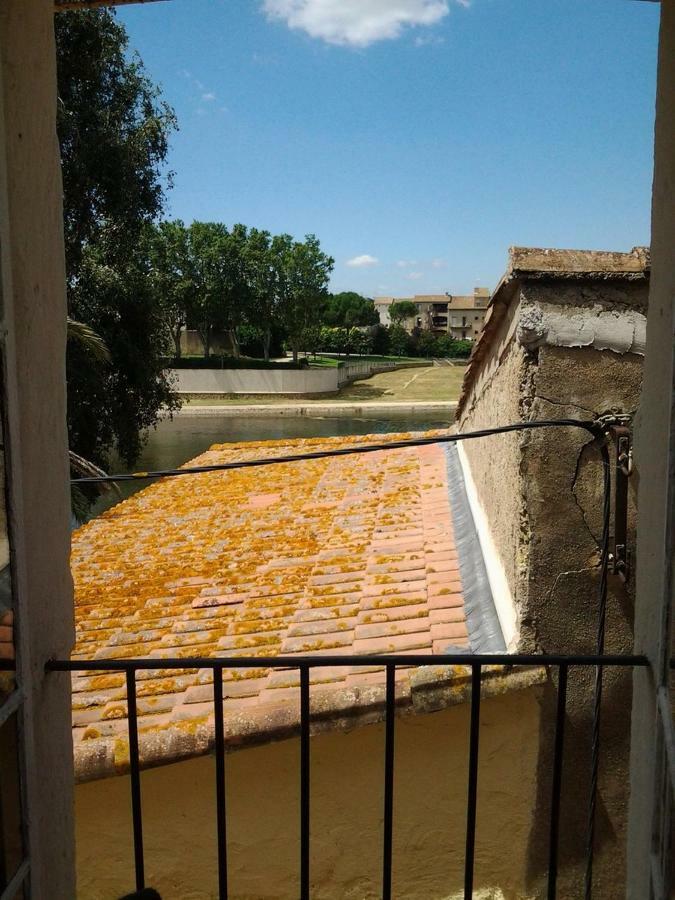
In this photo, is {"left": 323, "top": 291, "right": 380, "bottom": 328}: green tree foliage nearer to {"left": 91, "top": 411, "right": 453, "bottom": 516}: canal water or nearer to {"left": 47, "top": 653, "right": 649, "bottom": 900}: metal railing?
{"left": 91, "top": 411, "right": 453, "bottom": 516}: canal water

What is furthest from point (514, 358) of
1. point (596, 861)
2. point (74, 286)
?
point (74, 286)

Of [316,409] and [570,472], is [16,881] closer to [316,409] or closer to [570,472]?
[570,472]

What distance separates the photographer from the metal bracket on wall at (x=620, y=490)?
2.97m

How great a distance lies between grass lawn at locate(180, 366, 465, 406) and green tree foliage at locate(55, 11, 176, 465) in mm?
18829

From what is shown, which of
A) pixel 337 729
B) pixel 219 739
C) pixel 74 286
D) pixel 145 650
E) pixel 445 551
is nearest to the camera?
pixel 219 739

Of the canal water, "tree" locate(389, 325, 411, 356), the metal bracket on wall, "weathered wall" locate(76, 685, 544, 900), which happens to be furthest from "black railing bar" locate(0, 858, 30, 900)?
"tree" locate(389, 325, 411, 356)

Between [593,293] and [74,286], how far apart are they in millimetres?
13001

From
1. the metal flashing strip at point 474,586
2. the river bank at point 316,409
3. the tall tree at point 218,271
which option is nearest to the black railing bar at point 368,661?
the metal flashing strip at point 474,586

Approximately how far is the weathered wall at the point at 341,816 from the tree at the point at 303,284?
3885 centimetres

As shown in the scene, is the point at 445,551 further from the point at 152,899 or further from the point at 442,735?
the point at 152,899

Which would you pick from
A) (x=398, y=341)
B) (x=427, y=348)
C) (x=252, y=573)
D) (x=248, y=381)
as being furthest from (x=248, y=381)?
(x=252, y=573)

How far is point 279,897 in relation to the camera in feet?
10.6

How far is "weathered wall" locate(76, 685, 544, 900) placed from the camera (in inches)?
124

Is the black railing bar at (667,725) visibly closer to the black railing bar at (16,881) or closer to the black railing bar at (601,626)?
the black railing bar at (16,881)
